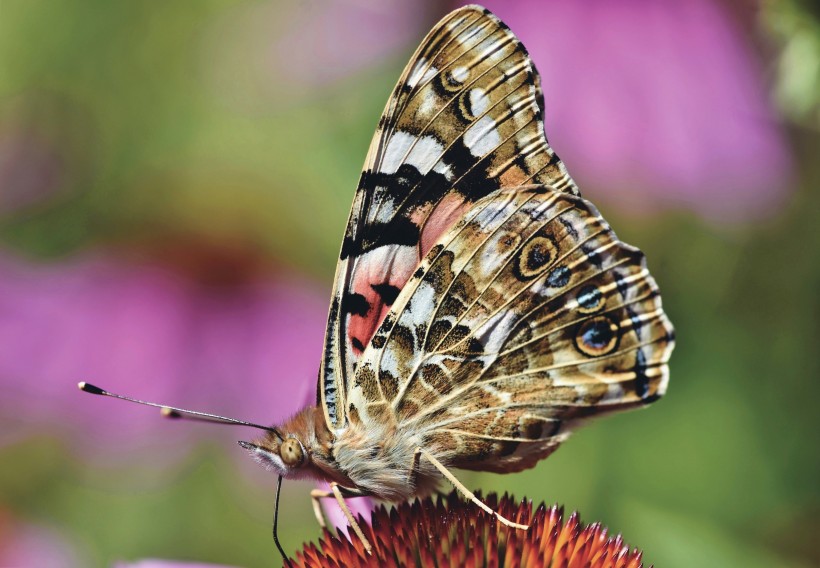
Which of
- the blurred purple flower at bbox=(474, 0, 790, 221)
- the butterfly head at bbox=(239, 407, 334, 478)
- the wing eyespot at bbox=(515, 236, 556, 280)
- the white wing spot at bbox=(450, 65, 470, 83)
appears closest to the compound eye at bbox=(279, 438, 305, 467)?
the butterfly head at bbox=(239, 407, 334, 478)

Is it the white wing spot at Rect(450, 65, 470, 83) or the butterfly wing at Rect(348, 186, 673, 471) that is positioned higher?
the white wing spot at Rect(450, 65, 470, 83)

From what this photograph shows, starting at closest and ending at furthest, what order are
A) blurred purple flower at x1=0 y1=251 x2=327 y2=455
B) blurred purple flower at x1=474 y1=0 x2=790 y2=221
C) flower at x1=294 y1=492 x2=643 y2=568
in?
flower at x1=294 y1=492 x2=643 y2=568 < blurred purple flower at x1=474 y1=0 x2=790 y2=221 < blurred purple flower at x1=0 y1=251 x2=327 y2=455

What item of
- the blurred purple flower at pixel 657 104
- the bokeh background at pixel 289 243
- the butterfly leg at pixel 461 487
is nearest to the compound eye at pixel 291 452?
the butterfly leg at pixel 461 487

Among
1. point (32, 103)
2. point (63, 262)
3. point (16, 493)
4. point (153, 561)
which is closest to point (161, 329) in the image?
point (63, 262)

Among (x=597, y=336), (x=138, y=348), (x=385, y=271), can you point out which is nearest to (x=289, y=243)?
(x=138, y=348)

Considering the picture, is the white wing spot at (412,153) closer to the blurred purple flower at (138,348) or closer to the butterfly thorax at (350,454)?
the butterfly thorax at (350,454)

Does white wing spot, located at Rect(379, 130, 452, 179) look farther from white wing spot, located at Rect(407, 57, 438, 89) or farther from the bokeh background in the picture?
the bokeh background

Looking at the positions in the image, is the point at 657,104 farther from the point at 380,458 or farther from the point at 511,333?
the point at 380,458
